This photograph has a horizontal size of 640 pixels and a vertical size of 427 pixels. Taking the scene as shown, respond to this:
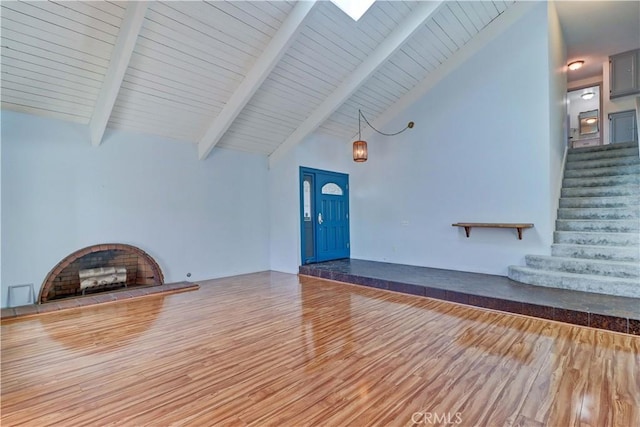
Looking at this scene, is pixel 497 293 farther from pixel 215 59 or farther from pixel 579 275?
pixel 215 59

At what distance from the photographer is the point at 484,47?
537 cm

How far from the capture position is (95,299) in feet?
14.6

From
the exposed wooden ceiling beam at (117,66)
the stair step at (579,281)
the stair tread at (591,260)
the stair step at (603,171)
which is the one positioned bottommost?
the stair step at (579,281)

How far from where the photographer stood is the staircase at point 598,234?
3.97m

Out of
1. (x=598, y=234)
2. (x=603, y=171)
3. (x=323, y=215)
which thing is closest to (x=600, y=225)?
(x=598, y=234)

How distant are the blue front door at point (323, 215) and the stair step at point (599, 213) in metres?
3.99

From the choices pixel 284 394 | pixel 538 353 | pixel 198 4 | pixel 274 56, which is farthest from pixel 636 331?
pixel 198 4

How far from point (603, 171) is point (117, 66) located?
752cm

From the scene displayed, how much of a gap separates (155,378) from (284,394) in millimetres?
→ 1013

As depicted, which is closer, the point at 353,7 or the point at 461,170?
the point at 353,7

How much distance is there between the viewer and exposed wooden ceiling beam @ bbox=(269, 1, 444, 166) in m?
4.40

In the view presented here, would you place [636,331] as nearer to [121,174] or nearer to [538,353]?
[538,353]

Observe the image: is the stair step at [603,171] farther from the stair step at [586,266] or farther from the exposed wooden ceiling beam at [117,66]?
the exposed wooden ceiling beam at [117,66]

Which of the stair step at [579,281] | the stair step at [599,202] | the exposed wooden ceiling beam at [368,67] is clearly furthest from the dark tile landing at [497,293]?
the exposed wooden ceiling beam at [368,67]
